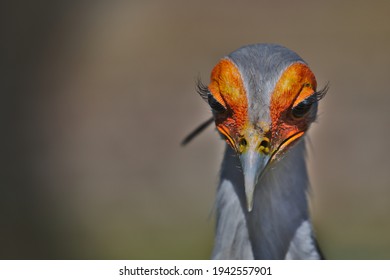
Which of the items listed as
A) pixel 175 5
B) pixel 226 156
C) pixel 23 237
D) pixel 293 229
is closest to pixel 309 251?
pixel 293 229

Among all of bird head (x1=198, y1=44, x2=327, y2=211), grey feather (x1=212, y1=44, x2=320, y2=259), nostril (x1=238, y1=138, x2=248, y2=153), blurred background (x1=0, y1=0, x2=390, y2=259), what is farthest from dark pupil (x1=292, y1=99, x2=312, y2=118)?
blurred background (x1=0, y1=0, x2=390, y2=259)

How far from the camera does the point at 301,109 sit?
10.4 ft

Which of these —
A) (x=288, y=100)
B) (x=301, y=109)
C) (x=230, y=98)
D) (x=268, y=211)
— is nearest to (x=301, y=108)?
(x=301, y=109)

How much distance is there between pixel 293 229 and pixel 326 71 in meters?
6.78

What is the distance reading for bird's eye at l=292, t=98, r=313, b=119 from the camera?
3.14 meters

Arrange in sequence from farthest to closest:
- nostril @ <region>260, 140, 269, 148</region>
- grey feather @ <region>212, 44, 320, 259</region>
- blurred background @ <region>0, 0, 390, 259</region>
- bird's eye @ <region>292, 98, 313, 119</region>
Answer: blurred background @ <region>0, 0, 390, 259</region>
grey feather @ <region>212, 44, 320, 259</region>
bird's eye @ <region>292, 98, 313, 119</region>
nostril @ <region>260, 140, 269, 148</region>

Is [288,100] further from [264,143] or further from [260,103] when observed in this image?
[264,143]

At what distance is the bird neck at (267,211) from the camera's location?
3.35m

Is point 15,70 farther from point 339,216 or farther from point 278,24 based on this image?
point 339,216

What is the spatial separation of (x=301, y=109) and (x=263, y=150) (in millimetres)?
366

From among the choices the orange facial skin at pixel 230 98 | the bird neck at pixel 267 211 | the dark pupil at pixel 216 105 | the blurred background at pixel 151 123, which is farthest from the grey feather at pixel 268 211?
the blurred background at pixel 151 123

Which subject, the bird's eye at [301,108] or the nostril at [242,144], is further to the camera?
the bird's eye at [301,108]

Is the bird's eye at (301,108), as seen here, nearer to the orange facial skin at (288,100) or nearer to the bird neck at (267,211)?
the orange facial skin at (288,100)

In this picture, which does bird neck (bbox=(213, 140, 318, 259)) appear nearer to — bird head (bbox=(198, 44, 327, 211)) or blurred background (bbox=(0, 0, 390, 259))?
bird head (bbox=(198, 44, 327, 211))
